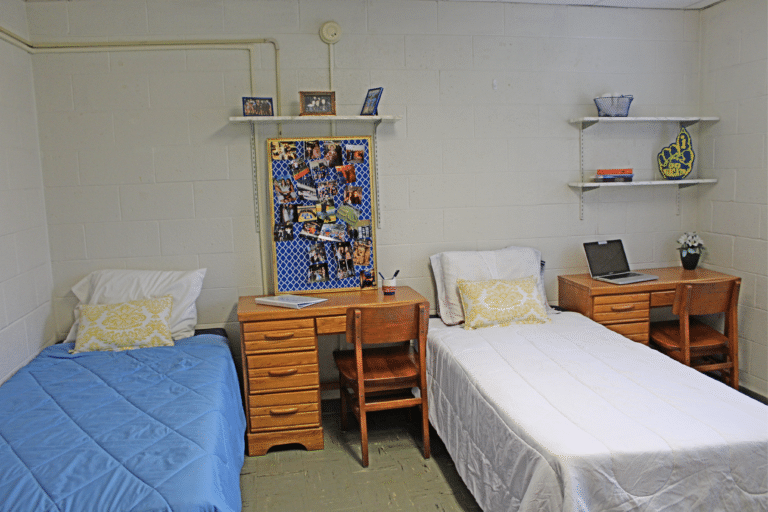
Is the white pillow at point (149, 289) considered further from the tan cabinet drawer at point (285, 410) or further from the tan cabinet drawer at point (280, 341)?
the tan cabinet drawer at point (285, 410)

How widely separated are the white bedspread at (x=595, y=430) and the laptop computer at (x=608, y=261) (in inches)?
31.2

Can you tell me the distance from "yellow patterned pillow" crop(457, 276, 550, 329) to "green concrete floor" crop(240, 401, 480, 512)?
2.42 feet

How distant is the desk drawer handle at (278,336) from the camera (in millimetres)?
3383

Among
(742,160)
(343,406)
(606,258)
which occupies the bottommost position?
(343,406)

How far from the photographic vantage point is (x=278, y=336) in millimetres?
3393

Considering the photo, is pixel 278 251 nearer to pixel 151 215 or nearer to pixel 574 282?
pixel 151 215

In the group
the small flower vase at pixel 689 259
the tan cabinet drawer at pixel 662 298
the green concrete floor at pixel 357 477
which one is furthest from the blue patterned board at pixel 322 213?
the small flower vase at pixel 689 259

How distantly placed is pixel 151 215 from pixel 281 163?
85 cm

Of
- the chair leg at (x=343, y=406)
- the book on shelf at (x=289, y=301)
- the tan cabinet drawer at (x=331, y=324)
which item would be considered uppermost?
the book on shelf at (x=289, y=301)

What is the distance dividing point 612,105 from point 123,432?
3.35 m

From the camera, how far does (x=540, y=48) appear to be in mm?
4070

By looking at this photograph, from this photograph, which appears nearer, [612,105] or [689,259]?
[612,105]

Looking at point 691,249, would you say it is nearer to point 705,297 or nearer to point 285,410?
point 705,297

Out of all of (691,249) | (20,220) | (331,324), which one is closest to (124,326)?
(20,220)
